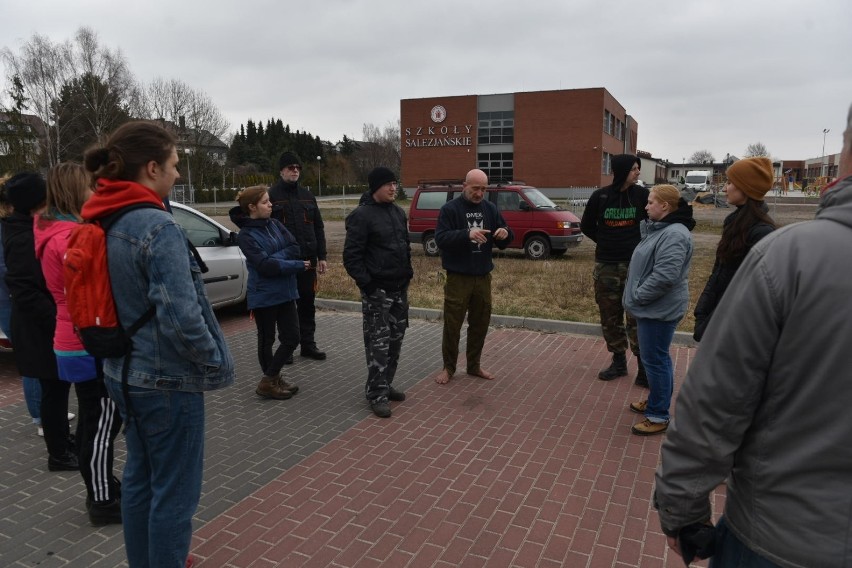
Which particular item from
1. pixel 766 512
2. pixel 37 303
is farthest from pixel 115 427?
pixel 766 512

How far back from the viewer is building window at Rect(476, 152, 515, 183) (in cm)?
5553

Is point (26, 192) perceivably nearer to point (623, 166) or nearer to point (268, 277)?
point (268, 277)

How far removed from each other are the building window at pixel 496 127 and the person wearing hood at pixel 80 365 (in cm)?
5412

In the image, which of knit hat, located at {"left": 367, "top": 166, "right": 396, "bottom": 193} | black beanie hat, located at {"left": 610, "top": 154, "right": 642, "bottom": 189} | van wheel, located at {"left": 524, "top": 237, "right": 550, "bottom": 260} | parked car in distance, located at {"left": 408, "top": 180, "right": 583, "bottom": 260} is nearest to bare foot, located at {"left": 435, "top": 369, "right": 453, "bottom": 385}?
knit hat, located at {"left": 367, "top": 166, "right": 396, "bottom": 193}

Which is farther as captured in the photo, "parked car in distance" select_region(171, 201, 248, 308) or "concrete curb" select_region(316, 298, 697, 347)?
"parked car in distance" select_region(171, 201, 248, 308)

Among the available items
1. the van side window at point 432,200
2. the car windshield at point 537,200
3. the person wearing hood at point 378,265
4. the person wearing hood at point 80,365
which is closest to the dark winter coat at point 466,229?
the person wearing hood at point 378,265

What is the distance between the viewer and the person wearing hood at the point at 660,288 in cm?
417

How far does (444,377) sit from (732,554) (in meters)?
4.16

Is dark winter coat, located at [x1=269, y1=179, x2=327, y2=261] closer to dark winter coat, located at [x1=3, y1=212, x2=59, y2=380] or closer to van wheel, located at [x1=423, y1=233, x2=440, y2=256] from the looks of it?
dark winter coat, located at [x1=3, y1=212, x2=59, y2=380]

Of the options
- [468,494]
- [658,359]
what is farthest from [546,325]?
[468,494]

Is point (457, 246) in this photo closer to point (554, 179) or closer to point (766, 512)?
point (766, 512)

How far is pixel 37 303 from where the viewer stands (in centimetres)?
352

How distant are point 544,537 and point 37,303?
3235mm

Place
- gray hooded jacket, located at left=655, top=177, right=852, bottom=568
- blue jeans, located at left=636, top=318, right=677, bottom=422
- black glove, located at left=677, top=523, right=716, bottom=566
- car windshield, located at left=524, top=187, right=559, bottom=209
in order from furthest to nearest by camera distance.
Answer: car windshield, located at left=524, top=187, right=559, bottom=209 → blue jeans, located at left=636, top=318, right=677, bottom=422 → black glove, located at left=677, top=523, right=716, bottom=566 → gray hooded jacket, located at left=655, top=177, right=852, bottom=568
